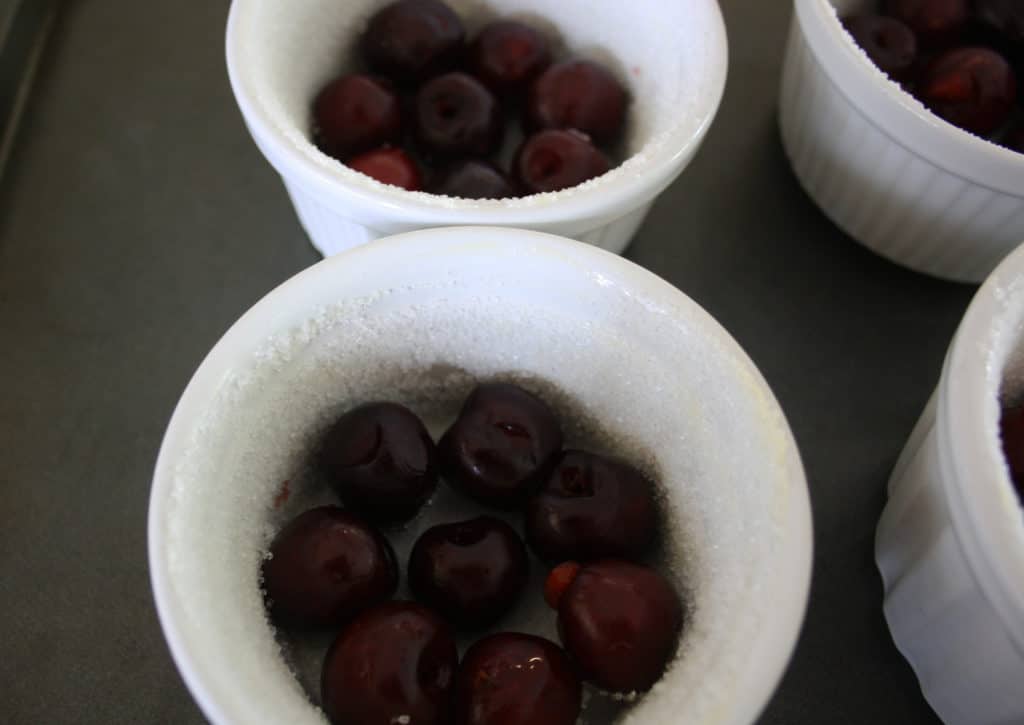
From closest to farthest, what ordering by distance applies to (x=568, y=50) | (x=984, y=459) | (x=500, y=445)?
(x=984, y=459) → (x=500, y=445) → (x=568, y=50)

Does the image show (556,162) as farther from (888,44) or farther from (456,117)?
(888,44)

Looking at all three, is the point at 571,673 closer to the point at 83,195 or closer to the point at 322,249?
the point at 322,249

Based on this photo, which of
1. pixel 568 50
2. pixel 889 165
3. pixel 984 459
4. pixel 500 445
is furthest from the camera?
pixel 568 50

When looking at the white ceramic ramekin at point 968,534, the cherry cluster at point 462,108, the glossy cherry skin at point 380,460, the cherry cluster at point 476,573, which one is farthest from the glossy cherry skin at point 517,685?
the cherry cluster at point 462,108

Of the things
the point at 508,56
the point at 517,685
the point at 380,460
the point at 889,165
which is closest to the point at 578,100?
the point at 508,56

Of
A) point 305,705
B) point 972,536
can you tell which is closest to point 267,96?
point 305,705
